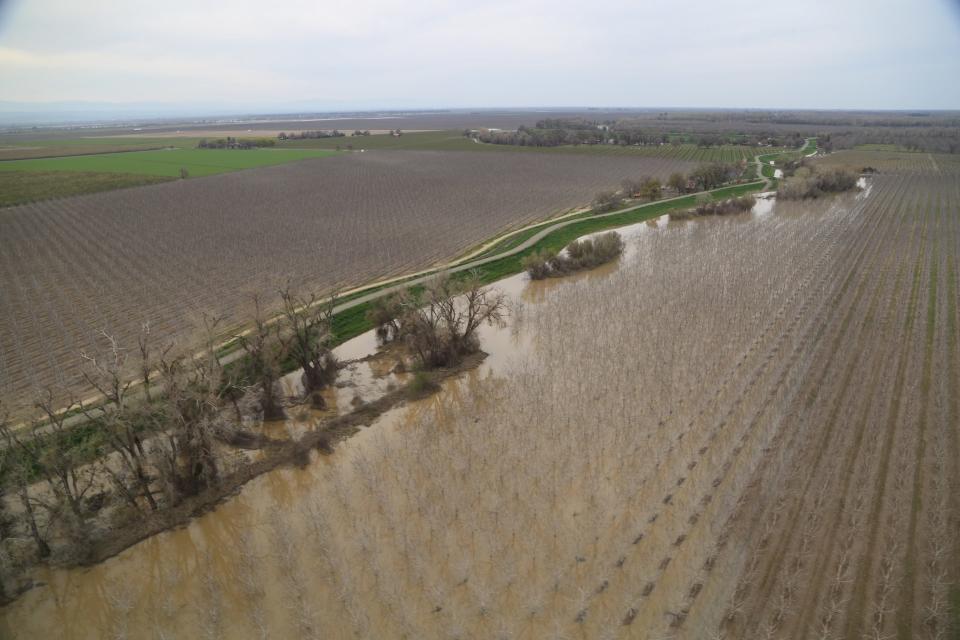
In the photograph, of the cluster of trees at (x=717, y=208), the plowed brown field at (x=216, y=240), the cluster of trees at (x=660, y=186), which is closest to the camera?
the plowed brown field at (x=216, y=240)

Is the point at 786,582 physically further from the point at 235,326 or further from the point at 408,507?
the point at 235,326

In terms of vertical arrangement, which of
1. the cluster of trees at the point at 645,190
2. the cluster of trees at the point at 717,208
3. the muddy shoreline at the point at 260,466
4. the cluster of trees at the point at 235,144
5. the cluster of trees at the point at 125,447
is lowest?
the muddy shoreline at the point at 260,466

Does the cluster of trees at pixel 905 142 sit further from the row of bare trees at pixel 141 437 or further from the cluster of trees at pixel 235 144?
the cluster of trees at pixel 235 144

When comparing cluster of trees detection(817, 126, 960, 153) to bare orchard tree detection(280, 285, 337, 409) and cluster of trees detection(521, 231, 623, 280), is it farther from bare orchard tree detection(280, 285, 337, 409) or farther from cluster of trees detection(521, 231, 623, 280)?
bare orchard tree detection(280, 285, 337, 409)

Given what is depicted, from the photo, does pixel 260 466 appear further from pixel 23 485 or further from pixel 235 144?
pixel 235 144

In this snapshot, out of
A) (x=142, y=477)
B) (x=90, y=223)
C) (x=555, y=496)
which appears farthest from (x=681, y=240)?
(x=90, y=223)

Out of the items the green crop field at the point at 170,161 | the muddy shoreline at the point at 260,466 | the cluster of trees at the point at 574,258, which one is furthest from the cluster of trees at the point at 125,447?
the green crop field at the point at 170,161
